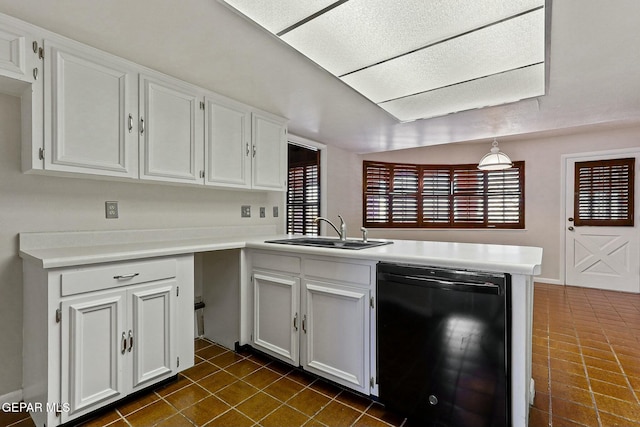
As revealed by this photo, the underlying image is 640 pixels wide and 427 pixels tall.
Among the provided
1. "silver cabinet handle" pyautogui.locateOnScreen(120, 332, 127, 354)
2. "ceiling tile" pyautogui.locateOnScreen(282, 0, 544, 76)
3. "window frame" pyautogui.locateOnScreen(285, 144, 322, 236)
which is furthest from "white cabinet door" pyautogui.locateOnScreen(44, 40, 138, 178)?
"window frame" pyautogui.locateOnScreen(285, 144, 322, 236)

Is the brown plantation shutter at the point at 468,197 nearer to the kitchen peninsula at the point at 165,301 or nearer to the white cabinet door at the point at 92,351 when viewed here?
the kitchen peninsula at the point at 165,301

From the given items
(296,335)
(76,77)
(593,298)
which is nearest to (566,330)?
(593,298)

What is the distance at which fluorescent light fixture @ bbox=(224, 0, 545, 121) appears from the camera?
143 cm

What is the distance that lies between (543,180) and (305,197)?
3.69 meters

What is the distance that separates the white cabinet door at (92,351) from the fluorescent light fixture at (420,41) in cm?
165

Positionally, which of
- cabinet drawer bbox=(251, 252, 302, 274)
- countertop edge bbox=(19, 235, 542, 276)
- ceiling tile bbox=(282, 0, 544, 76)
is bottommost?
cabinet drawer bbox=(251, 252, 302, 274)

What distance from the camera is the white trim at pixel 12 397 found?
1810mm

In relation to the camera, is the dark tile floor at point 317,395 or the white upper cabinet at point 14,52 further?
the dark tile floor at point 317,395

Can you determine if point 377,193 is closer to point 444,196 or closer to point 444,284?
point 444,196

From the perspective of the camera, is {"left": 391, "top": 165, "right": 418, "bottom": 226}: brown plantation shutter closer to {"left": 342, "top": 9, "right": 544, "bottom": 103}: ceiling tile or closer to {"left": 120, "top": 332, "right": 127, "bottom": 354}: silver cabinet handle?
{"left": 342, "top": 9, "right": 544, "bottom": 103}: ceiling tile

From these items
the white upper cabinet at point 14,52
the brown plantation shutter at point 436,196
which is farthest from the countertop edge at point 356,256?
the brown plantation shutter at point 436,196

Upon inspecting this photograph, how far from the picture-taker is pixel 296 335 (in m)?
2.14

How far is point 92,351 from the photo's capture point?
1.64 metres

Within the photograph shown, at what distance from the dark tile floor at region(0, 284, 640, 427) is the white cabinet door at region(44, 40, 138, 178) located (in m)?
1.40
